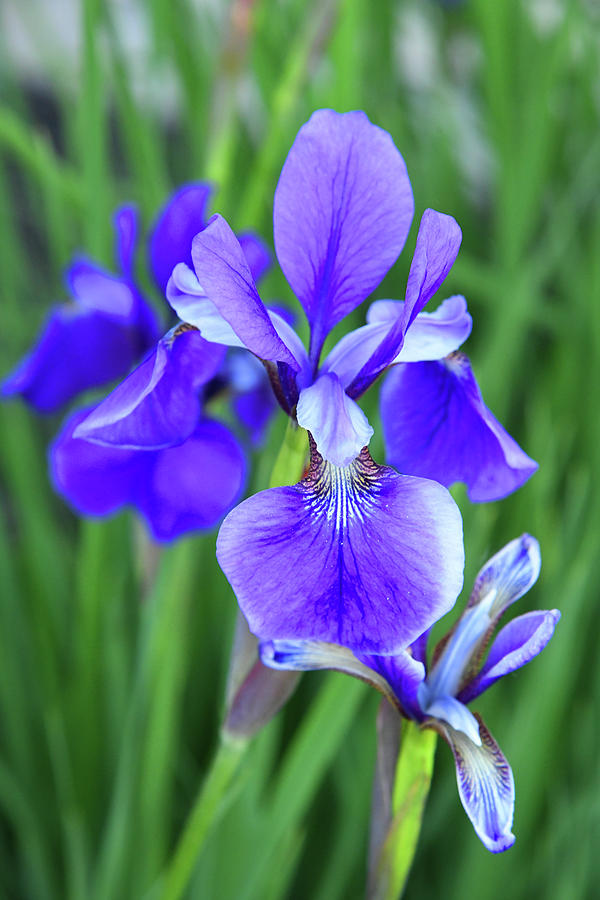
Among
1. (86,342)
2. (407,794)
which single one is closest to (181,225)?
(86,342)

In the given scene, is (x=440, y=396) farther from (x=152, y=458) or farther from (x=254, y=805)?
(x=254, y=805)

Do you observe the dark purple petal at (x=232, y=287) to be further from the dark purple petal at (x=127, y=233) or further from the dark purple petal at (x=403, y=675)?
the dark purple petal at (x=127, y=233)

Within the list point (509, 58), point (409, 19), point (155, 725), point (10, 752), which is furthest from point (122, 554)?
point (409, 19)

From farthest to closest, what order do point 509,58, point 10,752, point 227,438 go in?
point 509,58 < point 10,752 < point 227,438

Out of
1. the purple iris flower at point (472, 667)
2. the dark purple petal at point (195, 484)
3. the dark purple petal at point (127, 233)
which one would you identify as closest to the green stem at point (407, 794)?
the purple iris flower at point (472, 667)

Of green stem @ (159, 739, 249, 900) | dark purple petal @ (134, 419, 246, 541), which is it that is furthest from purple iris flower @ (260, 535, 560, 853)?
dark purple petal @ (134, 419, 246, 541)

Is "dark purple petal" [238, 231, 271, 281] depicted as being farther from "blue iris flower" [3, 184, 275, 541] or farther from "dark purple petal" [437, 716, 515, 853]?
"dark purple petal" [437, 716, 515, 853]
